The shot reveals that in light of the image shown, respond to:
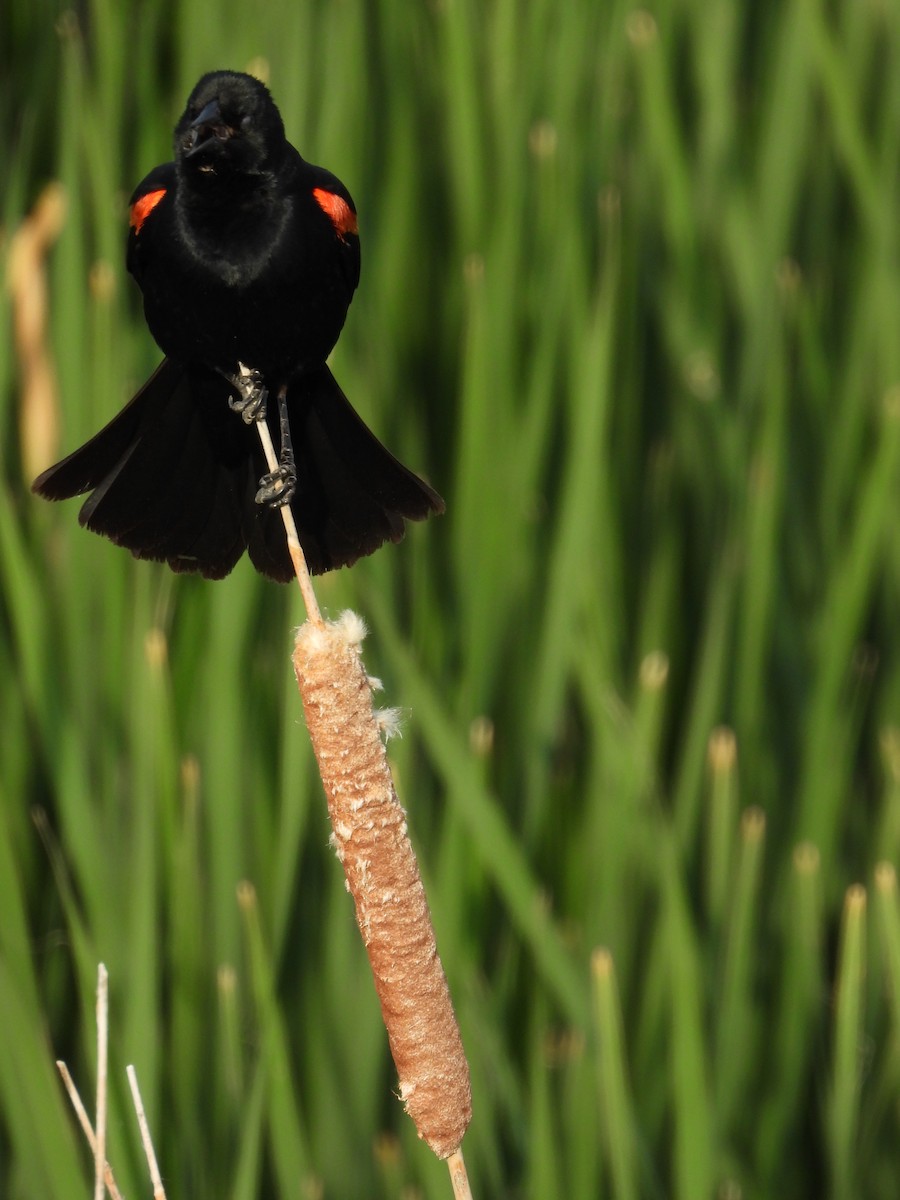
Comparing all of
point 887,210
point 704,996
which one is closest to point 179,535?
point 704,996

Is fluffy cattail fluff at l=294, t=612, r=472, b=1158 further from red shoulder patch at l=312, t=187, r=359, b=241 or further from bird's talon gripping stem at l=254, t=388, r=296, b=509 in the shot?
red shoulder patch at l=312, t=187, r=359, b=241

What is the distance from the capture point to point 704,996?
1.47m

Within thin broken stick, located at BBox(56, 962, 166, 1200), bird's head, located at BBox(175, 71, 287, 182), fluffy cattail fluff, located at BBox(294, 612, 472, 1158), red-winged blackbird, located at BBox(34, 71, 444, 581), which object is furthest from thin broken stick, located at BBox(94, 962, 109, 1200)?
bird's head, located at BBox(175, 71, 287, 182)

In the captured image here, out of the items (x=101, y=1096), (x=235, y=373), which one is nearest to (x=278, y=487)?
(x=235, y=373)

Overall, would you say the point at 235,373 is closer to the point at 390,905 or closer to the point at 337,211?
the point at 337,211

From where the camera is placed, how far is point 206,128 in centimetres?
93

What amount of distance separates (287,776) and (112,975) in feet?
0.80

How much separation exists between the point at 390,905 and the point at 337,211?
20.2 inches

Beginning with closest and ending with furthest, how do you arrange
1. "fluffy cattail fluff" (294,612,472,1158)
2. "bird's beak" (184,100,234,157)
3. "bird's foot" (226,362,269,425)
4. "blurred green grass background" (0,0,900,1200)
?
"fluffy cattail fluff" (294,612,472,1158), "bird's beak" (184,100,234,157), "bird's foot" (226,362,269,425), "blurred green grass background" (0,0,900,1200)

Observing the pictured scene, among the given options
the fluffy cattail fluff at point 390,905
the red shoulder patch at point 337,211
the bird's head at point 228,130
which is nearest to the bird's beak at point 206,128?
the bird's head at point 228,130

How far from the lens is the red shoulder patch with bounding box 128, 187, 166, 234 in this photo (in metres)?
1.05

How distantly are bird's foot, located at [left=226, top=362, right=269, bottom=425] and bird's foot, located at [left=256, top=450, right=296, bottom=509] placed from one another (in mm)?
39

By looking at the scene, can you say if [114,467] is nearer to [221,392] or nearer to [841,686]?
[221,392]

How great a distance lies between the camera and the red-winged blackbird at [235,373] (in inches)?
38.4
